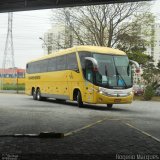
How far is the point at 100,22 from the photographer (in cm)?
4650

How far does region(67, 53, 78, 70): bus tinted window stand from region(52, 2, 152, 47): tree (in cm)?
2058

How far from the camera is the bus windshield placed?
75.3 ft

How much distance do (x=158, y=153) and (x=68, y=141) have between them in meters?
2.58

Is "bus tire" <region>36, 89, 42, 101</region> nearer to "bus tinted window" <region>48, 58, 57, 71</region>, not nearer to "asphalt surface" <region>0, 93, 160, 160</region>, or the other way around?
"bus tinted window" <region>48, 58, 57, 71</region>

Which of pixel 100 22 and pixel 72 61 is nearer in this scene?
pixel 72 61

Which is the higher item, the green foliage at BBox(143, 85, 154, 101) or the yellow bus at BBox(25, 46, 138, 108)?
the yellow bus at BBox(25, 46, 138, 108)

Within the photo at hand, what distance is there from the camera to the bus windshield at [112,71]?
22938 mm

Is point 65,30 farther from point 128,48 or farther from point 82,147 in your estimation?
point 82,147

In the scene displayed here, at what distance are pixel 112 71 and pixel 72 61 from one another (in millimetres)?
3678

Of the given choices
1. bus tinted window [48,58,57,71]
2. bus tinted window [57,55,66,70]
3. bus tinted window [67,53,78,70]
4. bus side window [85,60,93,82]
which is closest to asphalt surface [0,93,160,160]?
bus side window [85,60,93,82]

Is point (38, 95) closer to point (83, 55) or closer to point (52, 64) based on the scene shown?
point (52, 64)

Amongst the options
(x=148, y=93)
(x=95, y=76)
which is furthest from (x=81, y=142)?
(x=148, y=93)

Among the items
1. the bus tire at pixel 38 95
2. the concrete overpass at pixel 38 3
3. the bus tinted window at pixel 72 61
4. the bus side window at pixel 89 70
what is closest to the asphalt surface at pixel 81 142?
the concrete overpass at pixel 38 3

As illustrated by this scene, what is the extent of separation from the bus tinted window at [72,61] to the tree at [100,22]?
20578mm
